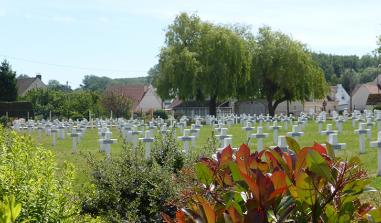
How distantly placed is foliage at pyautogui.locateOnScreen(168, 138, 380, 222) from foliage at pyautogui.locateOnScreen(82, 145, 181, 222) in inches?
156

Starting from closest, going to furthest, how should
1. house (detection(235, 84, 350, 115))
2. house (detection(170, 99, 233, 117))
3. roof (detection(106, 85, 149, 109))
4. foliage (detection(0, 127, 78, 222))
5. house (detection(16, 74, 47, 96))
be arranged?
foliage (detection(0, 127, 78, 222))
house (detection(235, 84, 350, 115))
house (detection(170, 99, 233, 117))
roof (detection(106, 85, 149, 109))
house (detection(16, 74, 47, 96))

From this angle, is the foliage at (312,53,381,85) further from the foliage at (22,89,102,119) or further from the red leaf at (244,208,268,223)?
the red leaf at (244,208,268,223)

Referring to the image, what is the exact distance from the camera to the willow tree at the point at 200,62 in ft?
166

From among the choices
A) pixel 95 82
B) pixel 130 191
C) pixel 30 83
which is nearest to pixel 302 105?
pixel 30 83

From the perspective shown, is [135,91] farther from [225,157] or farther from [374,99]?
[225,157]

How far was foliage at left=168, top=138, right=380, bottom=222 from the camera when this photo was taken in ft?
7.38

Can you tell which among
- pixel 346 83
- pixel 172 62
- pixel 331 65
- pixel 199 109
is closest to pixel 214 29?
pixel 172 62

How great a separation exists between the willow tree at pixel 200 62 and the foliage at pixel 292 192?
4744cm

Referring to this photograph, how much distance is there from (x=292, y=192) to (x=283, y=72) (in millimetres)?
55558

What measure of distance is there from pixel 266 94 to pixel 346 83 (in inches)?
3565

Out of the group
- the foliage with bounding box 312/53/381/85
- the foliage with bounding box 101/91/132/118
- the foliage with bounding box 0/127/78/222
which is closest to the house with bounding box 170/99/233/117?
the foliage with bounding box 101/91/132/118

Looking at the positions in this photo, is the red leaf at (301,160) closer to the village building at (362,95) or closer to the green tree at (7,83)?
the green tree at (7,83)

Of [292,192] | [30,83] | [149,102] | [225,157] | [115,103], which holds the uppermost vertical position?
[30,83]

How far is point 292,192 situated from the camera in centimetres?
237
